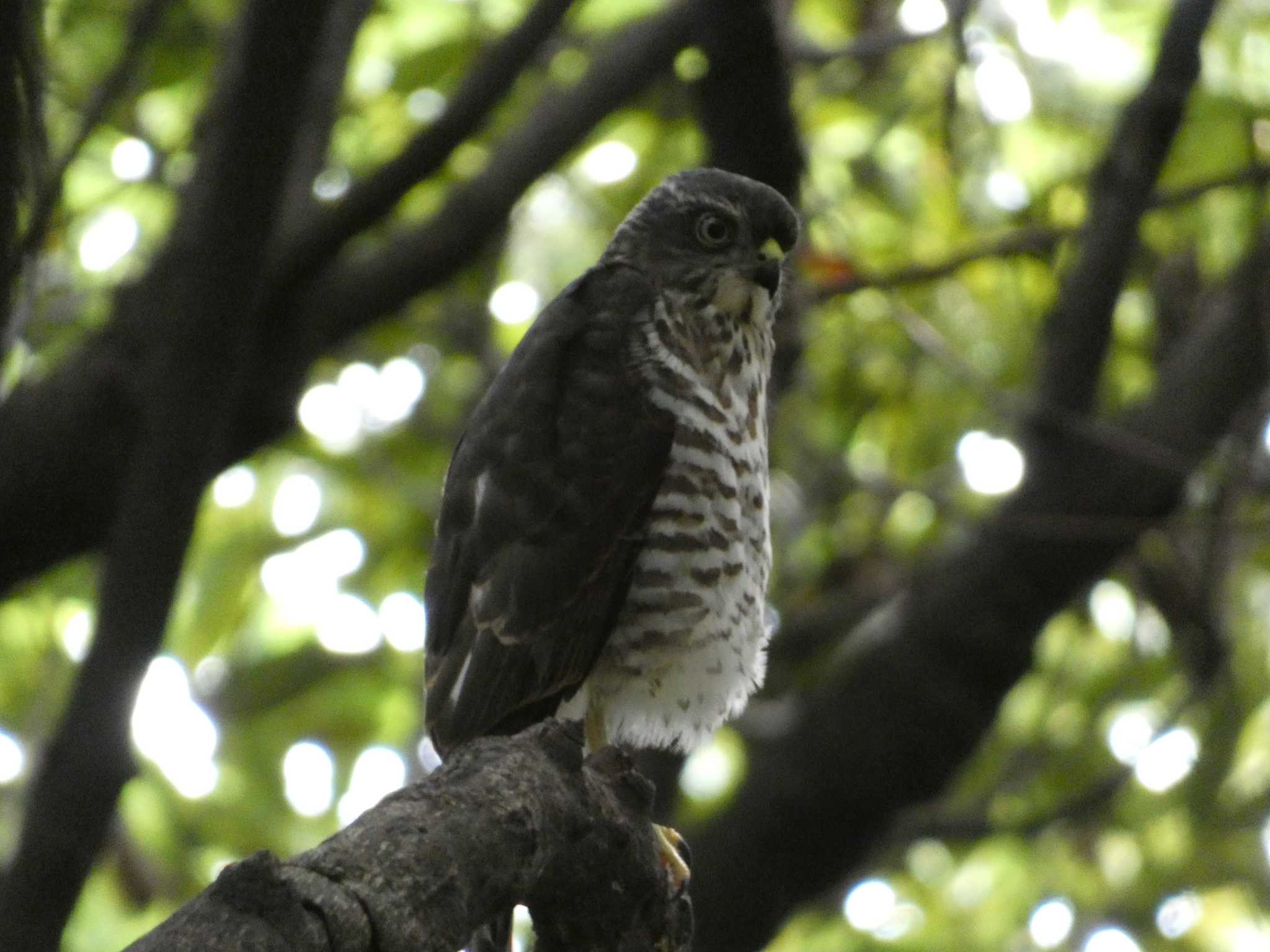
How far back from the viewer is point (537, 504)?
3578 millimetres

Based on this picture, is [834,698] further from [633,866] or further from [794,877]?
[633,866]

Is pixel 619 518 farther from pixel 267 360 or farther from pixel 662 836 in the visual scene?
pixel 267 360

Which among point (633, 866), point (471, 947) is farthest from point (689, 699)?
point (633, 866)

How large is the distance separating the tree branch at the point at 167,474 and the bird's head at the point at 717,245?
129 centimetres

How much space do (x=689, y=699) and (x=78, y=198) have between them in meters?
3.12

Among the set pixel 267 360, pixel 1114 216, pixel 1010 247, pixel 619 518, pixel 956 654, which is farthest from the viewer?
pixel 956 654

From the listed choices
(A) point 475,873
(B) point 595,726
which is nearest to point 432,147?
(B) point 595,726

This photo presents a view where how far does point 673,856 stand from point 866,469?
4.35m

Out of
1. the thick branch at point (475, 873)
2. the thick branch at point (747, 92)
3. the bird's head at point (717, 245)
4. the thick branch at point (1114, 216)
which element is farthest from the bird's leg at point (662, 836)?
the thick branch at point (1114, 216)

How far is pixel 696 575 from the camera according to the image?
3.56 metres

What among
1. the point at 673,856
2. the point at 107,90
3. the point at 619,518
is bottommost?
the point at 673,856

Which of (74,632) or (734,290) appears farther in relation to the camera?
(74,632)

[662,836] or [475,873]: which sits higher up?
[475,873]

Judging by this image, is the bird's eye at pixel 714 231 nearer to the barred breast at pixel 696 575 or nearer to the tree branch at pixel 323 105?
the barred breast at pixel 696 575
